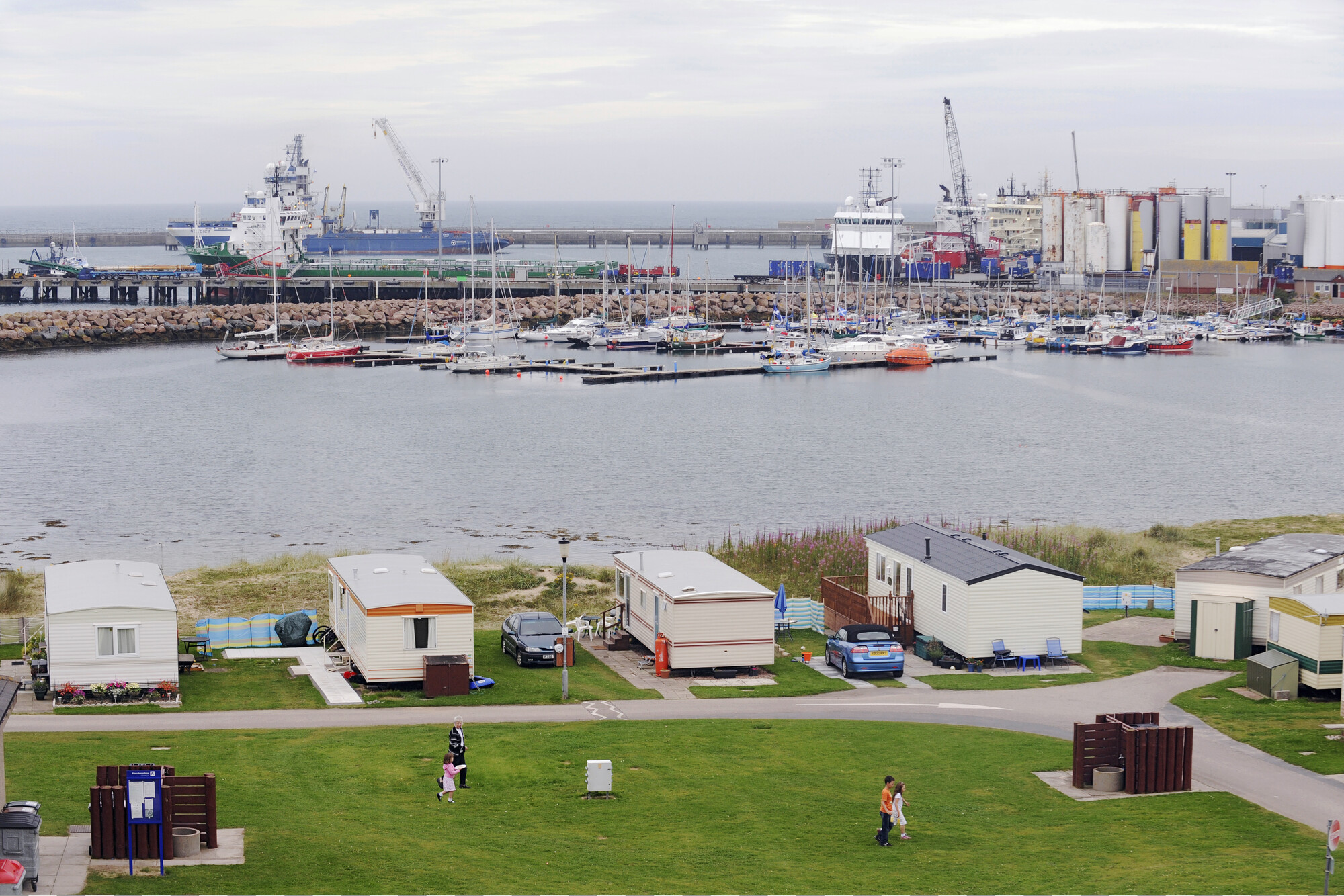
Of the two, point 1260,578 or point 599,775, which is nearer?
point 599,775

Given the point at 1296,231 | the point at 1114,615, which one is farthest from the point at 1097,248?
the point at 1114,615

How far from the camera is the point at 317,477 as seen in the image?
209 feet

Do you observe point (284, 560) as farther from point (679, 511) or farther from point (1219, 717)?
point (1219, 717)

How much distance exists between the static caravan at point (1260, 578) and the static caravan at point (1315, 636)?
120 centimetres

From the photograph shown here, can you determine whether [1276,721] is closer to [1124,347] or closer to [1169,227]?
[1124,347]

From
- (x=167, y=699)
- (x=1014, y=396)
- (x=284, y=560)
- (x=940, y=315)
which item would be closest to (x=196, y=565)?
(x=284, y=560)

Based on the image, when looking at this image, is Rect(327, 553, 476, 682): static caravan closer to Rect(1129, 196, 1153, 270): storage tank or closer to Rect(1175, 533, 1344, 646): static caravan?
Rect(1175, 533, 1344, 646): static caravan

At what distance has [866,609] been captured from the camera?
3053 centimetres

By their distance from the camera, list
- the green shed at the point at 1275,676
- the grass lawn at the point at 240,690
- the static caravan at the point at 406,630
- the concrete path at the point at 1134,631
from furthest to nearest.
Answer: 1. the concrete path at the point at 1134,631
2. the static caravan at the point at 406,630
3. the green shed at the point at 1275,676
4. the grass lawn at the point at 240,690

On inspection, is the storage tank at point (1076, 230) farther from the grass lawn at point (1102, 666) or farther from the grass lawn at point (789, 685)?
the grass lawn at point (789, 685)

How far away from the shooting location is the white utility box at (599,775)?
63.3 feet

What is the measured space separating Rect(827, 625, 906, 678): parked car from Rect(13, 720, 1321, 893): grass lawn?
3589 millimetres

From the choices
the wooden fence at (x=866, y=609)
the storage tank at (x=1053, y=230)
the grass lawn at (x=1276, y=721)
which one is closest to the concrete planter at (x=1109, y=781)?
the grass lawn at (x=1276, y=721)

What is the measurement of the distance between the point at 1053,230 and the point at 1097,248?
12.8 metres
